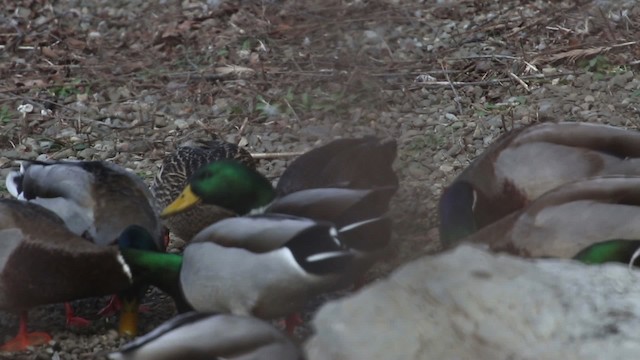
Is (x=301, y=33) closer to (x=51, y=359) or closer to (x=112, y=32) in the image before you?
(x=51, y=359)

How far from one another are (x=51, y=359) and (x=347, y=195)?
119 centimetres

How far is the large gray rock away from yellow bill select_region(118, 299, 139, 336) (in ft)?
4.78

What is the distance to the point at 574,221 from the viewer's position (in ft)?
14.8

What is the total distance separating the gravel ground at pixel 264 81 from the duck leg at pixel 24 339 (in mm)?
139

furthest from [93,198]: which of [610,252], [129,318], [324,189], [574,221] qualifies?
[610,252]

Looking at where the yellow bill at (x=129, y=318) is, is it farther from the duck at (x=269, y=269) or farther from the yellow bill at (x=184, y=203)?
the yellow bill at (x=184, y=203)

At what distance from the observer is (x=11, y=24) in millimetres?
8617

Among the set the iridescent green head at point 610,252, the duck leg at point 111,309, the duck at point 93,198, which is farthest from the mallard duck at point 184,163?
the iridescent green head at point 610,252

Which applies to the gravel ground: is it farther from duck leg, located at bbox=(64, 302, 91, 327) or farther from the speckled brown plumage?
the speckled brown plumage

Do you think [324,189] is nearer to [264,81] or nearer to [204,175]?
[204,175]

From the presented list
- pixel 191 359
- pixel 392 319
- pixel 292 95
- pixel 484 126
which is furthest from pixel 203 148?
pixel 392 319

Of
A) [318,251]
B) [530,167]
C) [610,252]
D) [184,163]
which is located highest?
[610,252]

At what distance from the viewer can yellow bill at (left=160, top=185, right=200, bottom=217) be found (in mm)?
5449

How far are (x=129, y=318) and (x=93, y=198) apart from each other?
74 cm
